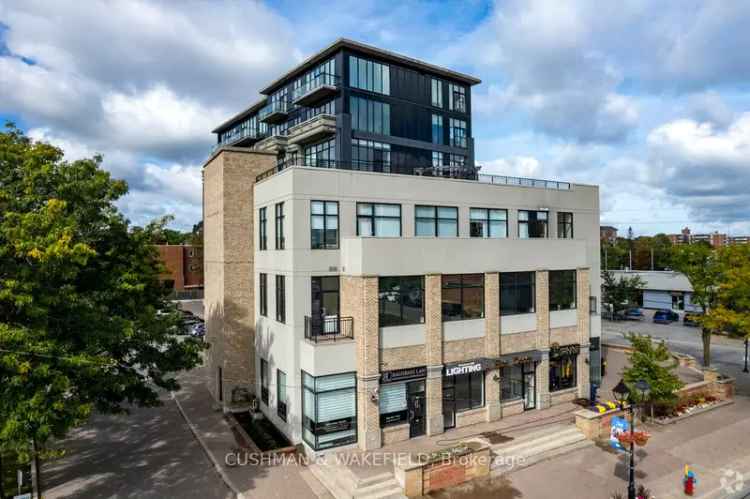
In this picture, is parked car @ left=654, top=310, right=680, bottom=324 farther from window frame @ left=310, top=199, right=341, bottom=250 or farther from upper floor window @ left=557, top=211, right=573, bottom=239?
window frame @ left=310, top=199, right=341, bottom=250

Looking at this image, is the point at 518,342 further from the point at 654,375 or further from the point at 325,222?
the point at 325,222

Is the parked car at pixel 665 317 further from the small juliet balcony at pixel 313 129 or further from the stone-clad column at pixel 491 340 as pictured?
the small juliet balcony at pixel 313 129

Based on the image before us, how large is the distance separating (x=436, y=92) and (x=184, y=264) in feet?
174

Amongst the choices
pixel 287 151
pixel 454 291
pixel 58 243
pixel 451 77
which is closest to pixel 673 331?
pixel 451 77

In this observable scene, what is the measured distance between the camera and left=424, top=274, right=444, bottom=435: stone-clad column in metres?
19.4

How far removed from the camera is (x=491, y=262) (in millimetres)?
21391

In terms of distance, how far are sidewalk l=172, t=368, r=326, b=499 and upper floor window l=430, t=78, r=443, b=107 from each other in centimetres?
2800

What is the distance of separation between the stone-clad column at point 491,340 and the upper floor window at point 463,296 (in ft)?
0.88

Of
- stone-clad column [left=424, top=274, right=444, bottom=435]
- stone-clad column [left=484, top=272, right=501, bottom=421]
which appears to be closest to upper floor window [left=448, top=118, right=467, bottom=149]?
stone-clad column [left=484, top=272, right=501, bottom=421]

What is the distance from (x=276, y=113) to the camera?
38844mm

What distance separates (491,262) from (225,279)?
12.6 m

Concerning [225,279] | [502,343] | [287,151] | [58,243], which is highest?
[287,151]

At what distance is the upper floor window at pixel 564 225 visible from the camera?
26156mm

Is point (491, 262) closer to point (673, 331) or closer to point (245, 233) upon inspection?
point (245, 233)
